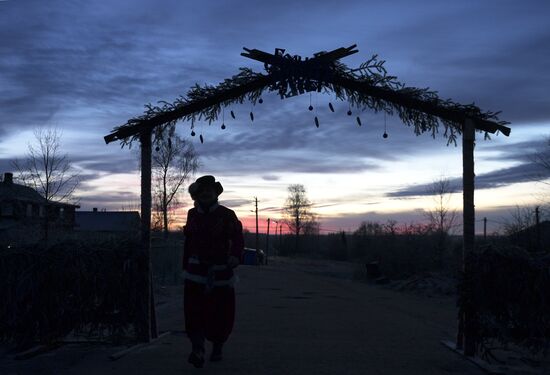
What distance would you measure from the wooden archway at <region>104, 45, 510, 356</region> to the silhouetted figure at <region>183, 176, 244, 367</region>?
46.5 inches

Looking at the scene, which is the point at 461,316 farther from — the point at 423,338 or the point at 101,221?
the point at 101,221

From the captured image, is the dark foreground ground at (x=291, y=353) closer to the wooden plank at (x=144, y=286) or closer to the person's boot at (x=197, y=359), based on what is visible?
the person's boot at (x=197, y=359)

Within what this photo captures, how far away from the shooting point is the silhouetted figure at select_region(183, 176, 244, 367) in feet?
21.1

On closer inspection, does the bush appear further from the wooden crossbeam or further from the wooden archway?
the wooden crossbeam

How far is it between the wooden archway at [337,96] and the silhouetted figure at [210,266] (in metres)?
1.18

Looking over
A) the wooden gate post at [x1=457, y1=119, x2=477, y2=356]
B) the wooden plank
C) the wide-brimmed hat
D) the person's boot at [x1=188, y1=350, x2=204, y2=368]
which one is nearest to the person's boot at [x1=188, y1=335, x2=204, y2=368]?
the person's boot at [x1=188, y1=350, x2=204, y2=368]

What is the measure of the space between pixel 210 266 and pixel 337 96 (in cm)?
294

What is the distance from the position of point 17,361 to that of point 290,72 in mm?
4747

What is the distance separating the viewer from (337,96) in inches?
311

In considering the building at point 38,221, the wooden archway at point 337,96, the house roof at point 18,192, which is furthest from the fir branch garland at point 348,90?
the house roof at point 18,192

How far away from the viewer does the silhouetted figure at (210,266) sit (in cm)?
643

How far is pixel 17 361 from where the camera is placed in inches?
266

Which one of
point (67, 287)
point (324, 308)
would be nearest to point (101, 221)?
point (324, 308)

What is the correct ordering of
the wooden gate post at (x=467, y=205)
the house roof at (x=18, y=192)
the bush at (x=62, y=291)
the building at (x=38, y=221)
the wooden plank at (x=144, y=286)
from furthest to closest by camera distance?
1. the house roof at (x=18, y=192)
2. the building at (x=38, y=221)
3. the wooden plank at (x=144, y=286)
4. the bush at (x=62, y=291)
5. the wooden gate post at (x=467, y=205)
